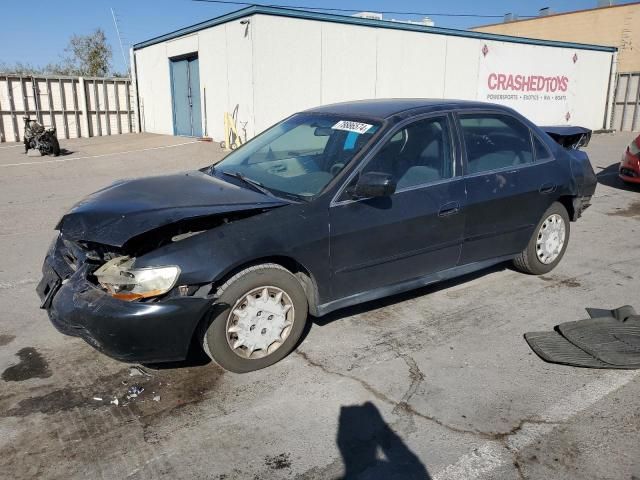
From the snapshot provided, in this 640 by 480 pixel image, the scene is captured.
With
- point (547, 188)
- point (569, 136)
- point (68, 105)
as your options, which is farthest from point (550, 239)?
point (68, 105)

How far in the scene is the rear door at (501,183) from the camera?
443 centimetres

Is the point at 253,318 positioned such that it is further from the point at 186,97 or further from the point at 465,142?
the point at 186,97

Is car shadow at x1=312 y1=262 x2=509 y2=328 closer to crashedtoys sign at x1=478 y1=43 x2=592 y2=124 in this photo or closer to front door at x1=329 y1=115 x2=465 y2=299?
front door at x1=329 y1=115 x2=465 y2=299

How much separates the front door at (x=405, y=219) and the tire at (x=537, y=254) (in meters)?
1.16

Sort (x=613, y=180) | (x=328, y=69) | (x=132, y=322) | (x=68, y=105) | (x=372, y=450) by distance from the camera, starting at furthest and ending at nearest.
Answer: (x=68, y=105)
(x=328, y=69)
(x=613, y=180)
(x=132, y=322)
(x=372, y=450)

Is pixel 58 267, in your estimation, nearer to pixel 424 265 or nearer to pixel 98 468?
pixel 98 468

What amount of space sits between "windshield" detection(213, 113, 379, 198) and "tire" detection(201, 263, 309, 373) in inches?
26.6

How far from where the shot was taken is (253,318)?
11.2 ft

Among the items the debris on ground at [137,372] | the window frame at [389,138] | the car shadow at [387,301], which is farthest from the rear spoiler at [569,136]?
A: the debris on ground at [137,372]

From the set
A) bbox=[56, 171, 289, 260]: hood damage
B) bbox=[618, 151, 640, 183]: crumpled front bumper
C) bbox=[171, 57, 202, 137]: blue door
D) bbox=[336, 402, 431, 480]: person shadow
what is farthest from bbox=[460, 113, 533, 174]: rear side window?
bbox=[171, 57, 202, 137]: blue door

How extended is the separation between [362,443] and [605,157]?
14634 mm

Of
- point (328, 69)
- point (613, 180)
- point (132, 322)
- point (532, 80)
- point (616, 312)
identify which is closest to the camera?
point (132, 322)

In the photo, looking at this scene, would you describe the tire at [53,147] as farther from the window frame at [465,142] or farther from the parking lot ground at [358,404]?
the window frame at [465,142]

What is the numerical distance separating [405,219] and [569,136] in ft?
10.2
